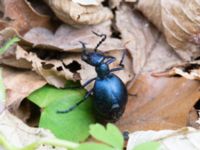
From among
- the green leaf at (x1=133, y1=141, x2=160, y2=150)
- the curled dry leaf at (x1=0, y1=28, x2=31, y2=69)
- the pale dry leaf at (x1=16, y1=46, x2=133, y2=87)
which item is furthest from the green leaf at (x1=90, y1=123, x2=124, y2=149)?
the curled dry leaf at (x1=0, y1=28, x2=31, y2=69)

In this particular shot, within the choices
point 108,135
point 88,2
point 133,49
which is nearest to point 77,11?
point 88,2

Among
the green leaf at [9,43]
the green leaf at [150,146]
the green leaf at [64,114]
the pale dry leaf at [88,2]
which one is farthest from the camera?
the pale dry leaf at [88,2]

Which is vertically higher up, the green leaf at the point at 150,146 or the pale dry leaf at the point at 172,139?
the green leaf at the point at 150,146

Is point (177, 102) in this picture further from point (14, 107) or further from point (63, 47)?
point (14, 107)

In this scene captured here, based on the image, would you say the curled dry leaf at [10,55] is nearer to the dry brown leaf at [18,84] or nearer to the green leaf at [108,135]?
the dry brown leaf at [18,84]

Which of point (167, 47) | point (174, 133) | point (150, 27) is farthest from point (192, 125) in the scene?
point (150, 27)

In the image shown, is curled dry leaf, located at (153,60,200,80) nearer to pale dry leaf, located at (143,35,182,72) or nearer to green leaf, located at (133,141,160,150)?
pale dry leaf, located at (143,35,182,72)

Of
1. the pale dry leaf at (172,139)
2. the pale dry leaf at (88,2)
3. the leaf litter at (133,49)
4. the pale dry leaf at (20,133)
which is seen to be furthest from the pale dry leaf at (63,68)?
the pale dry leaf at (172,139)
